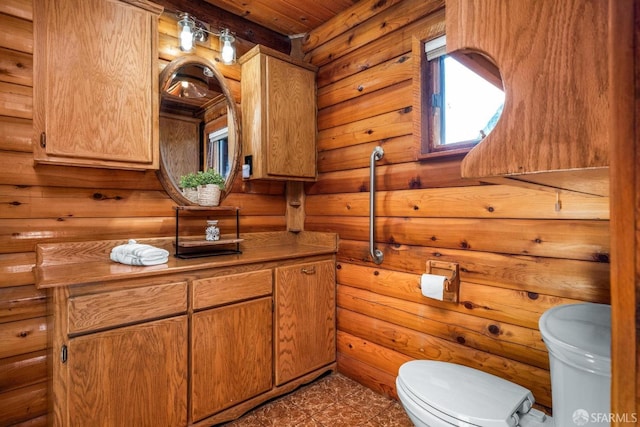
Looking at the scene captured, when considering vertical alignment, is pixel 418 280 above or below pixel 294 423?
above

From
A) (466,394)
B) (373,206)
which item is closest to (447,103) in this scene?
(373,206)

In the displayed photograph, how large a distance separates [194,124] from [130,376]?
148cm

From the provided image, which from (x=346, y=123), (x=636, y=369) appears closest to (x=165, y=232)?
(x=346, y=123)

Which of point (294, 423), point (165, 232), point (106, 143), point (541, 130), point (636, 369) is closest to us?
point (636, 369)

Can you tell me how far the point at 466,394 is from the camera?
3.90 ft

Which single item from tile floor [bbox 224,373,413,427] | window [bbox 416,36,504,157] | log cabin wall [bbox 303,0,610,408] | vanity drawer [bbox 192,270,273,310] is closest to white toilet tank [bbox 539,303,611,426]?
log cabin wall [bbox 303,0,610,408]

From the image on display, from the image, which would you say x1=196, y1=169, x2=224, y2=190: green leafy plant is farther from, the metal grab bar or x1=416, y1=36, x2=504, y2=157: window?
x1=416, y1=36, x2=504, y2=157: window

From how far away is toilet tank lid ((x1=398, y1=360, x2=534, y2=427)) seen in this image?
1075 mm

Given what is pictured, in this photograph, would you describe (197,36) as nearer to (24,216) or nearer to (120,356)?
(24,216)

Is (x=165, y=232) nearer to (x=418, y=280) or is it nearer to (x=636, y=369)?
(x=418, y=280)

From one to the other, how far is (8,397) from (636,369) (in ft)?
7.34

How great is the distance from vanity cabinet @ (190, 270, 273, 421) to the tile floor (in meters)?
0.13

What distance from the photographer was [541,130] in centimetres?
44

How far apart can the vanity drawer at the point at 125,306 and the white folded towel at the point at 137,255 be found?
0.54 ft
